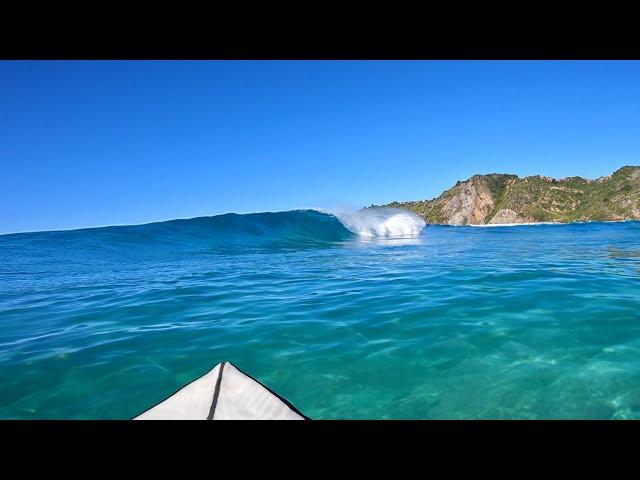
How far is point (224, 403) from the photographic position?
2312 millimetres

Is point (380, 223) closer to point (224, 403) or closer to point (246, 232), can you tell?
point (246, 232)

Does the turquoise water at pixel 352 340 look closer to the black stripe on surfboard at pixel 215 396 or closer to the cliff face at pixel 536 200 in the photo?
the black stripe on surfboard at pixel 215 396

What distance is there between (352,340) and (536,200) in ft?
331

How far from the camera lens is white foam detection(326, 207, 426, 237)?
32656 millimetres

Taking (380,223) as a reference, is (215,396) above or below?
below

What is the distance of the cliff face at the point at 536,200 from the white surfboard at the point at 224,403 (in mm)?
91999

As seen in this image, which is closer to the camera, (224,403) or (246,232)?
(224,403)

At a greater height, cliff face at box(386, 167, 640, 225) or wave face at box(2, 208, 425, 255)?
cliff face at box(386, 167, 640, 225)

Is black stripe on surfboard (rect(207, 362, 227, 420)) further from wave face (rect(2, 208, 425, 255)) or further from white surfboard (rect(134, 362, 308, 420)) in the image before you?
wave face (rect(2, 208, 425, 255))

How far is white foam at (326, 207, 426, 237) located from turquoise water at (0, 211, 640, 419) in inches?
823

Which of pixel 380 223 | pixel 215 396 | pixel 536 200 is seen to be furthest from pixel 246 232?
pixel 536 200

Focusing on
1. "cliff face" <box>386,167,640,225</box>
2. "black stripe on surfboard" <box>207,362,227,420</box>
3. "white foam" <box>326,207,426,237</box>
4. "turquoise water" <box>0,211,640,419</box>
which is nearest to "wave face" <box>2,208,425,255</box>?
"white foam" <box>326,207,426,237</box>
